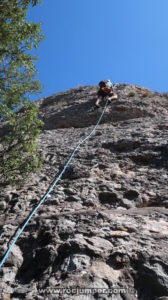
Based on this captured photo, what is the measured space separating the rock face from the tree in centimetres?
41

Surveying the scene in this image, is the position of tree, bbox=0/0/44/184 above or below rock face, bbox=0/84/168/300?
above

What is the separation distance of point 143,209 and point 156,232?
74 cm

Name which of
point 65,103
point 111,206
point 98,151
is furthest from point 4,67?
point 65,103

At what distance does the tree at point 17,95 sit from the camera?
6.10m

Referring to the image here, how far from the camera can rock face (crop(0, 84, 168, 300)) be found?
11.0ft

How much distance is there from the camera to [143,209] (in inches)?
192

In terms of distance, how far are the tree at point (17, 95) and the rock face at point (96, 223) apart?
41 centimetres

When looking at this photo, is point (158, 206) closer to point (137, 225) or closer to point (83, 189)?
point (137, 225)

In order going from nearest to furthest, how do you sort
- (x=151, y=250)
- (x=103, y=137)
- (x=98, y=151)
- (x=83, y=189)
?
(x=151, y=250), (x=83, y=189), (x=98, y=151), (x=103, y=137)

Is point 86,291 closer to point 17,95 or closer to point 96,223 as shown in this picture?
point 96,223

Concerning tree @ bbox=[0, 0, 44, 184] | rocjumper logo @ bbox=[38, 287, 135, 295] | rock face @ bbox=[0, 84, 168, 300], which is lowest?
rocjumper logo @ bbox=[38, 287, 135, 295]

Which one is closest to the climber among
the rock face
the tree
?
the rock face

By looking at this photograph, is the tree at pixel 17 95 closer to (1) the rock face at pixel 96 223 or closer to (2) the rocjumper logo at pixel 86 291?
(1) the rock face at pixel 96 223

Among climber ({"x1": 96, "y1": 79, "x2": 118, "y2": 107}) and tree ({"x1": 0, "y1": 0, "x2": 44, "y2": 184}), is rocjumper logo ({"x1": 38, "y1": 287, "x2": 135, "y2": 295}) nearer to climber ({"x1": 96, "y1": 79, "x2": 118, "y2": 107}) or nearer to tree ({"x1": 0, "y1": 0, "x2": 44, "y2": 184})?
tree ({"x1": 0, "y1": 0, "x2": 44, "y2": 184})
